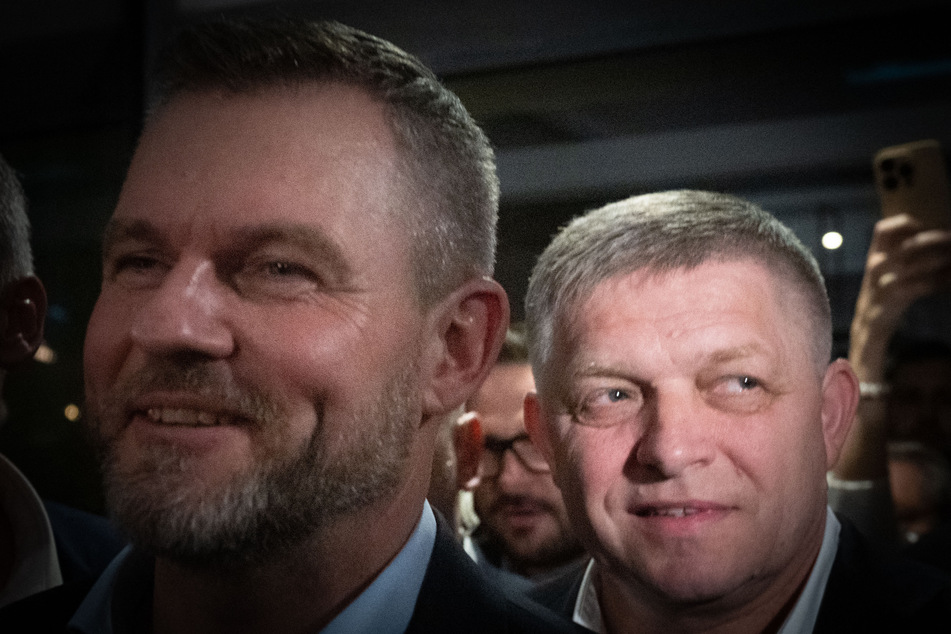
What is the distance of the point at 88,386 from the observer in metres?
1.65

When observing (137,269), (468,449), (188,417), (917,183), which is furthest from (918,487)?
(137,269)

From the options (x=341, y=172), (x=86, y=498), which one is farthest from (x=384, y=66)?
(x=86, y=498)

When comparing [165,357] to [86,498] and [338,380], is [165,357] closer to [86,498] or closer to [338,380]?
[338,380]

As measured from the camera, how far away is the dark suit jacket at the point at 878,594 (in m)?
1.38

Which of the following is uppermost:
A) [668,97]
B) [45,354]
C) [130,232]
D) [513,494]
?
[668,97]

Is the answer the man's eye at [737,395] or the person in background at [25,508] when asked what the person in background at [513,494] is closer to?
the man's eye at [737,395]

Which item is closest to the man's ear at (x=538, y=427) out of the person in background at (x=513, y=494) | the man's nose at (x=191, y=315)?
the person in background at (x=513, y=494)

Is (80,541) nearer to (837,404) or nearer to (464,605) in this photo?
(464,605)

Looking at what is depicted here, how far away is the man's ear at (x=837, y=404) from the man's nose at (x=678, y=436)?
7.7 inches

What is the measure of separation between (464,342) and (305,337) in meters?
0.27

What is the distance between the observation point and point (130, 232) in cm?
161

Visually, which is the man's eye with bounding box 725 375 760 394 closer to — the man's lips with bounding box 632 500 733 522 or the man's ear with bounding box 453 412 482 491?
the man's lips with bounding box 632 500 733 522

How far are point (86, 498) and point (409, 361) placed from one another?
934mm

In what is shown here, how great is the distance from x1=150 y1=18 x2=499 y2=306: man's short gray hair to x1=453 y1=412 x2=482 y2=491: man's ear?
231mm
